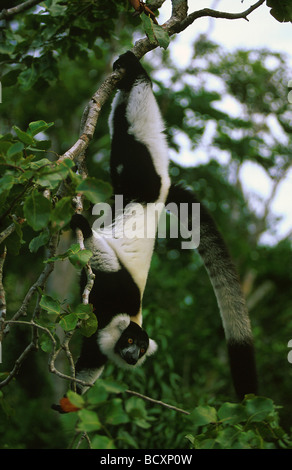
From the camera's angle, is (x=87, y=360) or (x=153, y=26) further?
(x=87, y=360)

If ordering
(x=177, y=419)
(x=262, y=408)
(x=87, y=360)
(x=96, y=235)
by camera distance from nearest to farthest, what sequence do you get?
(x=262, y=408), (x=96, y=235), (x=87, y=360), (x=177, y=419)

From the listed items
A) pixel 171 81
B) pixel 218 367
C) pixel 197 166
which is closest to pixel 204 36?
pixel 171 81

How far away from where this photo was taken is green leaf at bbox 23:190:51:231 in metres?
1.41

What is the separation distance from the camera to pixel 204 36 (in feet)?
26.4

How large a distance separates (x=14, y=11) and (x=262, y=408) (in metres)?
2.11

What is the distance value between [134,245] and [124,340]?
23.3 inches

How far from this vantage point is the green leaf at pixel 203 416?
1353 millimetres

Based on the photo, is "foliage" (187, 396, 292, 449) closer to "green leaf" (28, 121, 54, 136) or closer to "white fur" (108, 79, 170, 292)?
"green leaf" (28, 121, 54, 136)

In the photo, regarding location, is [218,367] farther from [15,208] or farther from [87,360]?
[15,208]

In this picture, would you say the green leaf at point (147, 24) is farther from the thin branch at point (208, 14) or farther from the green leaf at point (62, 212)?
the green leaf at point (62, 212)

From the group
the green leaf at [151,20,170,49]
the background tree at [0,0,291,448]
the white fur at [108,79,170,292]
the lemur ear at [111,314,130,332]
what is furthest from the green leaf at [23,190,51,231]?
the lemur ear at [111,314,130,332]

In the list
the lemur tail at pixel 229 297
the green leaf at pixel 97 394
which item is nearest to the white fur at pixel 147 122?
the lemur tail at pixel 229 297

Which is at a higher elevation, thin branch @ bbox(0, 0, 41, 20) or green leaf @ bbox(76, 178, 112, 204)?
thin branch @ bbox(0, 0, 41, 20)

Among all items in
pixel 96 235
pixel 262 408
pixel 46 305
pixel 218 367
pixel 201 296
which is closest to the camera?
pixel 262 408
